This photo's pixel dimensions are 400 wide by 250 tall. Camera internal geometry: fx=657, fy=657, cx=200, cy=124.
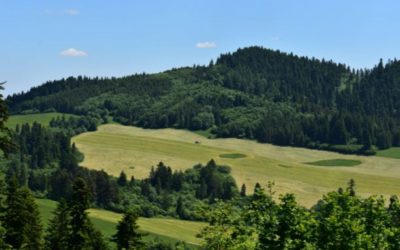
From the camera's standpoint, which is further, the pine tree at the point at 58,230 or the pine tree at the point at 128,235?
the pine tree at the point at 58,230

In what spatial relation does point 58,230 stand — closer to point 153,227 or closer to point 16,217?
point 16,217

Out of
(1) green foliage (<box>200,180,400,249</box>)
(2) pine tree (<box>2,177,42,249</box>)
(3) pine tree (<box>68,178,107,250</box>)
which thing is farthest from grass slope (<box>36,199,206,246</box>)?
(1) green foliage (<box>200,180,400,249</box>)

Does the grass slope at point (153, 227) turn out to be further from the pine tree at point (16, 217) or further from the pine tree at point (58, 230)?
the pine tree at point (16, 217)

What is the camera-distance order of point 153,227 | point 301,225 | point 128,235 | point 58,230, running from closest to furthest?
1. point 301,225
2. point 128,235
3. point 58,230
4. point 153,227

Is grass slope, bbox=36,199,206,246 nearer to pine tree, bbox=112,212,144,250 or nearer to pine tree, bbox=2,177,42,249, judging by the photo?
pine tree, bbox=112,212,144,250

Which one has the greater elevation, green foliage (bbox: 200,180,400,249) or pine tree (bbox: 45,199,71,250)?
green foliage (bbox: 200,180,400,249)

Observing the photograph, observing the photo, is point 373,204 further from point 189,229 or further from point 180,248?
point 189,229

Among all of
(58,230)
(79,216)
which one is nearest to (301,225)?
(79,216)

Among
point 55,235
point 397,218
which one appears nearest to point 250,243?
point 397,218

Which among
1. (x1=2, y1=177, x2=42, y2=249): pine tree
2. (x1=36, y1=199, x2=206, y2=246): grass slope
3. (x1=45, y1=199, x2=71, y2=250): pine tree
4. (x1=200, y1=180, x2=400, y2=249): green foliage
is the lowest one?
(x1=36, y1=199, x2=206, y2=246): grass slope

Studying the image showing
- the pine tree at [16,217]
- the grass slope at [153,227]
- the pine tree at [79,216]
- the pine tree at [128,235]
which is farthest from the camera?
the grass slope at [153,227]

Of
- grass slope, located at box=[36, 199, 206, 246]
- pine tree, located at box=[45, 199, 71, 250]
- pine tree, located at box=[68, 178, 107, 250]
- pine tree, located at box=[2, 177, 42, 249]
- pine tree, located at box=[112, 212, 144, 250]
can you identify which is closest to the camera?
pine tree, located at box=[68, 178, 107, 250]

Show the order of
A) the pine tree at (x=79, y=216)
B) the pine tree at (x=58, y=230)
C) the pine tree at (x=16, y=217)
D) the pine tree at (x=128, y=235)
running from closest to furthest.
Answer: the pine tree at (x=79, y=216) → the pine tree at (x=16, y=217) → the pine tree at (x=128, y=235) → the pine tree at (x=58, y=230)

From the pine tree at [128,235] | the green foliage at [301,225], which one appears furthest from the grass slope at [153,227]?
the green foliage at [301,225]
